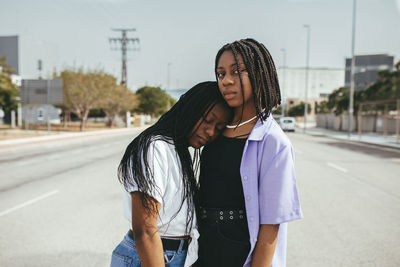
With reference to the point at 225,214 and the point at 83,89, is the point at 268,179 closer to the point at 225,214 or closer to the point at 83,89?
the point at 225,214

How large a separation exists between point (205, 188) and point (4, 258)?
3.18 m

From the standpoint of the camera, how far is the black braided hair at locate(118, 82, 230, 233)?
155 centimetres

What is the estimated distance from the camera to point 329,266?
146 inches

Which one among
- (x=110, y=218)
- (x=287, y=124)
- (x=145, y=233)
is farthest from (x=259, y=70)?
(x=287, y=124)

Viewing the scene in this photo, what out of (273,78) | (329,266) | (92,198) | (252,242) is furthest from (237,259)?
(92,198)

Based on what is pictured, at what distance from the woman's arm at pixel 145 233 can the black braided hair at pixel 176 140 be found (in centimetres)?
3

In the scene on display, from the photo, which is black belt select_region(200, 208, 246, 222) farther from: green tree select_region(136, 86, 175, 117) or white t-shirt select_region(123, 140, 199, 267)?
green tree select_region(136, 86, 175, 117)

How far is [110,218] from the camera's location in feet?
17.8

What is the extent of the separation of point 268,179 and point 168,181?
1.49ft

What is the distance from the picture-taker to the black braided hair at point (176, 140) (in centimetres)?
155

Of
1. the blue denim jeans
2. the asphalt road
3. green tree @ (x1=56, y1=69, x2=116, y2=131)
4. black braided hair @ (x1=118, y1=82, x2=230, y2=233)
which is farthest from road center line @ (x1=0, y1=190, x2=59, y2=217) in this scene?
green tree @ (x1=56, y1=69, x2=116, y2=131)

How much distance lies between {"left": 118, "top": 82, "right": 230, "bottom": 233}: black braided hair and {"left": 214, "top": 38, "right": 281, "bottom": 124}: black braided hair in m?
0.18

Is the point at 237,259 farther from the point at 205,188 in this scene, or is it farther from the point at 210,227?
the point at 205,188

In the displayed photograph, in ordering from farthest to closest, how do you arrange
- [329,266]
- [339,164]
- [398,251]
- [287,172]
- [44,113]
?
[44,113] < [339,164] < [398,251] < [329,266] < [287,172]
